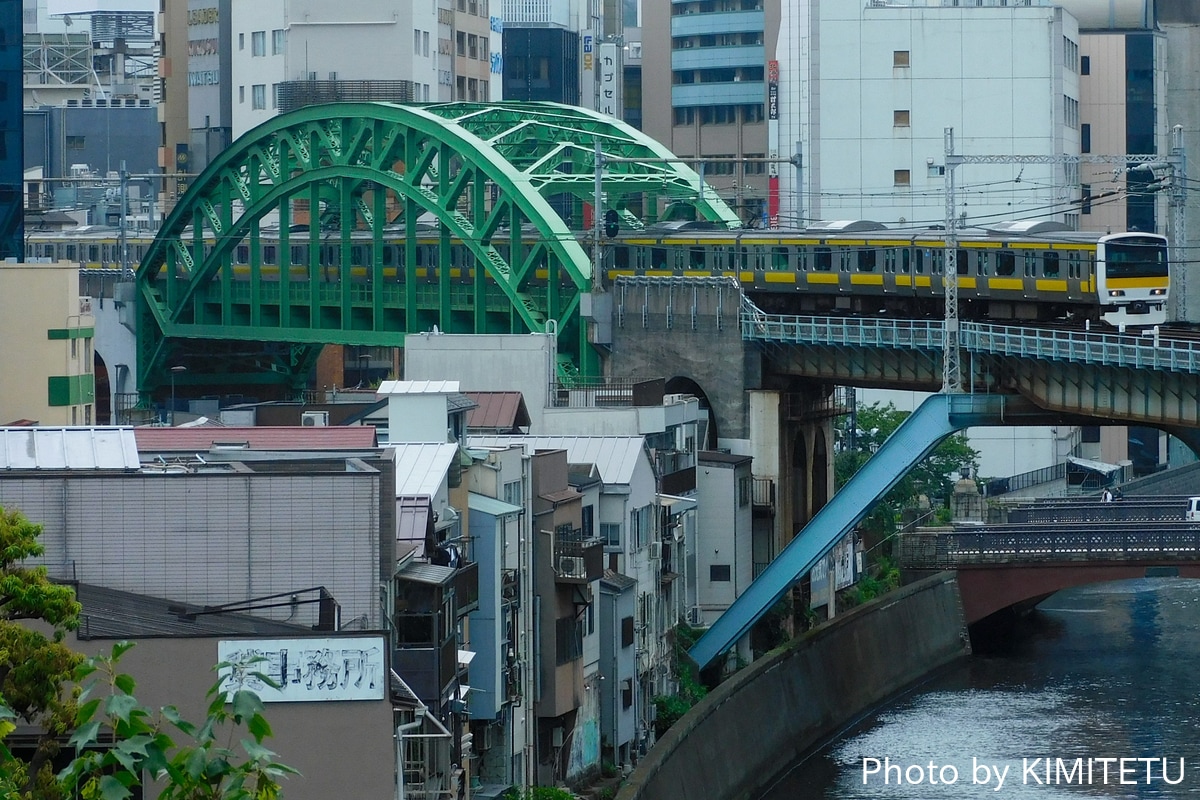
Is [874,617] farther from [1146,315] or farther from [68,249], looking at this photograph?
[68,249]

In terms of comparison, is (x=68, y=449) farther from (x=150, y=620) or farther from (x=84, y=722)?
(x=84, y=722)

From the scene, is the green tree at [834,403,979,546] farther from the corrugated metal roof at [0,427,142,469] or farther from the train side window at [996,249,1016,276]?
the corrugated metal roof at [0,427,142,469]

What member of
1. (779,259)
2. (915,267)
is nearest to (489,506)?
(915,267)

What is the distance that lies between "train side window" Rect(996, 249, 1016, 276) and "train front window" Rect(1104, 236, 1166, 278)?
3783mm

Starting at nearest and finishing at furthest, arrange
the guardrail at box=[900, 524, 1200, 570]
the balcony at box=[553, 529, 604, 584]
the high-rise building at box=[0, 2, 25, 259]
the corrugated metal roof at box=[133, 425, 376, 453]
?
the corrugated metal roof at box=[133, 425, 376, 453] → the balcony at box=[553, 529, 604, 584] → the high-rise building at box=[0, 2, 25, 259] → the guardrail at box=[900, 524, 1200, 570]

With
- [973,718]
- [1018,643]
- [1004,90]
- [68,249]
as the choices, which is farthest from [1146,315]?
[68,249]

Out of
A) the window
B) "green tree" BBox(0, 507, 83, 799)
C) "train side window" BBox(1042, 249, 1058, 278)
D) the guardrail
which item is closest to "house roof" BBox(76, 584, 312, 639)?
"green tree" BBox(0, 507, 83, 799)

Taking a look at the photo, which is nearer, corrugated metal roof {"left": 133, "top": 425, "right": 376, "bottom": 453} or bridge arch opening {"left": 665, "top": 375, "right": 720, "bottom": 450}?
corrugated metal roof {"left": 133, "top": 425, "right": 376, "bottom": 453}

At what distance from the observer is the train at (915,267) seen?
38.4 meters

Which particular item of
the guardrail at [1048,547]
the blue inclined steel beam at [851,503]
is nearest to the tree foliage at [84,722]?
the blue inclined steel beam at [851,503]

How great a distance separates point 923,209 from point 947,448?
35.4 ft

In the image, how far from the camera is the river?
120 ft

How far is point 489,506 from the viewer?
86.5 feet

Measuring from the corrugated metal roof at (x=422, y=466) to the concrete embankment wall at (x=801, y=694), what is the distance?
18.3ft
